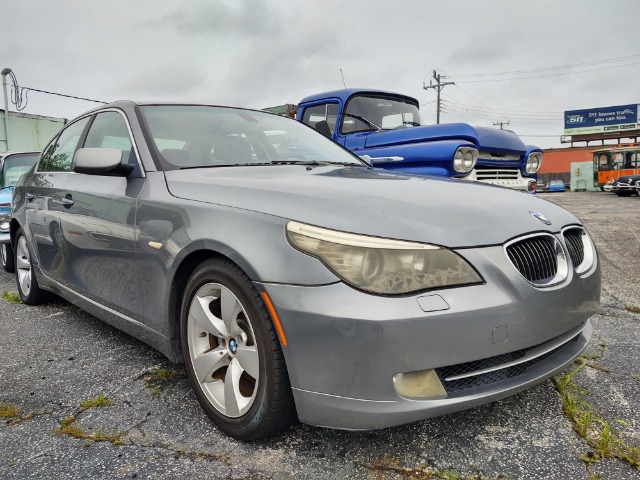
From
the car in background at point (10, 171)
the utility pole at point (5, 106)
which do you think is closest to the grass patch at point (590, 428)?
the car in background at point (10, 171)

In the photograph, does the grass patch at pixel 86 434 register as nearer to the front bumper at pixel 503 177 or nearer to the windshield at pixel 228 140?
the windshield at pixel 228 140

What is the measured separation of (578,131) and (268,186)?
223ft

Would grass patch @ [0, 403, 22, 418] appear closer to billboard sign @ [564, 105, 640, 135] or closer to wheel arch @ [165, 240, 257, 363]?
wheel arch @ [165, 240, 257, 363]

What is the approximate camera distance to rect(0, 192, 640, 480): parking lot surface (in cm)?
182

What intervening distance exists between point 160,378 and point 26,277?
2.29m

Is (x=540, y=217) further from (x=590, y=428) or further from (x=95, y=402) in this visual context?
(x=95, y=402)

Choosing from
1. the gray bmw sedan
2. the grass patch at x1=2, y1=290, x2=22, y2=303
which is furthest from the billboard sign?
the gray bmw sedan

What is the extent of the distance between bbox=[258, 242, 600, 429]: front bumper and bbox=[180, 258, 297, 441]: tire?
9cm

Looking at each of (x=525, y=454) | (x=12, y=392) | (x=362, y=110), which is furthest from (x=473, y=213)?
(x=362, y=110)

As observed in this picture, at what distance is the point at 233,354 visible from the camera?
203cm

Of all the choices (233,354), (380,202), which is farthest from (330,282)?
(233,354)

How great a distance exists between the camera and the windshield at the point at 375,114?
21.2 feet

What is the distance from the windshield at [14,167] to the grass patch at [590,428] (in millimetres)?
6911

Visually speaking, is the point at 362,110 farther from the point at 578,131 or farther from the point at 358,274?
the point at 578,131
